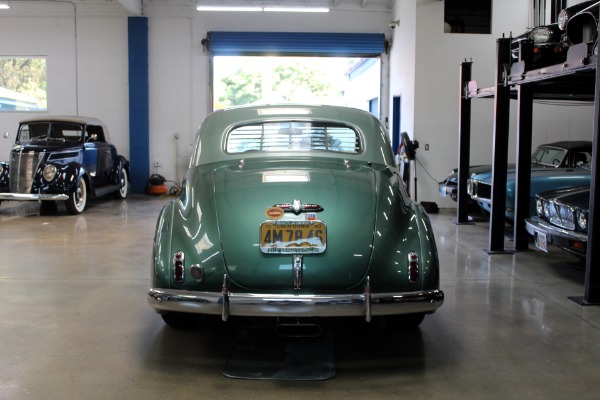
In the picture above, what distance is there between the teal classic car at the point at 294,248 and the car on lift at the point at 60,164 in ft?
23.1

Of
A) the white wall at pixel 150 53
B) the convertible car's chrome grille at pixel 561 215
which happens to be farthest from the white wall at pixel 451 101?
the convertible car's chrome grille at pixel 561 215

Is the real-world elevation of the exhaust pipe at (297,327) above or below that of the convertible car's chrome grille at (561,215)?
below

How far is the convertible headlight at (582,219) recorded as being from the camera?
16.8 feet

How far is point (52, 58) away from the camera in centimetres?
1427

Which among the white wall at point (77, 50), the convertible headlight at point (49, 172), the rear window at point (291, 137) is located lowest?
the convertible headlight at point (49, 172)

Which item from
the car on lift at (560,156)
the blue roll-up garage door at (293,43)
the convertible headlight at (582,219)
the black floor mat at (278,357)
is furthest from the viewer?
the blue roll-up garage door at (293,43)

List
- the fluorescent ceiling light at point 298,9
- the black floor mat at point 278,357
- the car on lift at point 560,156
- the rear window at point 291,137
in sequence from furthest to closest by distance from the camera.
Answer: the fluorescent ceiling light at point 298,9, the car on lift at point 560,156, the rear window at point 291,137, the black floor mat at point 278,357

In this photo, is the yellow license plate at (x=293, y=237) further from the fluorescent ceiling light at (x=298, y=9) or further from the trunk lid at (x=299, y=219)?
the fluorescent ceiling light at (x=298, y=9)

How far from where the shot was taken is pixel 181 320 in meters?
4.07

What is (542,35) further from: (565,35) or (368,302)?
(368,302)

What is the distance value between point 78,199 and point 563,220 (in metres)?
8.22

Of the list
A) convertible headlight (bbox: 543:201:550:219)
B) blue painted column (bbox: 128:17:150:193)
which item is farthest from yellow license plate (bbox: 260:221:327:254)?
blue painted column (bbox: 128:17:150:193)

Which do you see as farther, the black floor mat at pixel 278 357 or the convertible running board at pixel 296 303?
the black floor mat at pixel 278 357

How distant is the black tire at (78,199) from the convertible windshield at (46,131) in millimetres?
1089
